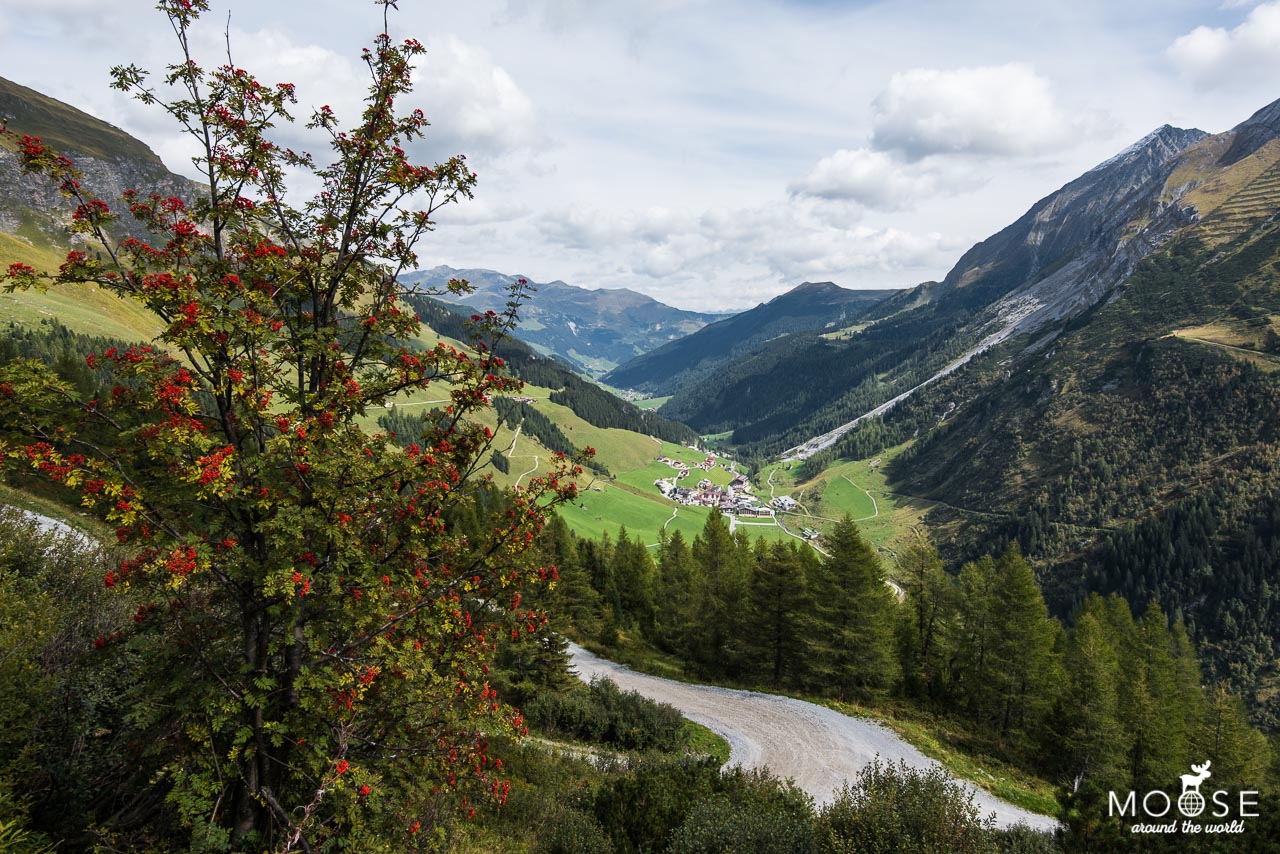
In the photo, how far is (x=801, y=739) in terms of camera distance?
29.0m

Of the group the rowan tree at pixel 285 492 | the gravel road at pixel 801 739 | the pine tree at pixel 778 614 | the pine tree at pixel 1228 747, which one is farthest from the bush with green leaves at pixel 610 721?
the pine tree at pixel 1228 747

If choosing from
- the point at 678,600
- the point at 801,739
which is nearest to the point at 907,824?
the point at 801,739

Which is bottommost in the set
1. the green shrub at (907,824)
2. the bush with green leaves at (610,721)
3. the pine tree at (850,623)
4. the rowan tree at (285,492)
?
the bush with green leaves at (610,721)

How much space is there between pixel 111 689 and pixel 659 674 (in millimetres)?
39141

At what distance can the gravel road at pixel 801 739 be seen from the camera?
78.2 feet

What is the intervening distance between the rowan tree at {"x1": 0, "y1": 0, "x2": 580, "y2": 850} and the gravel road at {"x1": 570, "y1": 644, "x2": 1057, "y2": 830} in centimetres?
1767

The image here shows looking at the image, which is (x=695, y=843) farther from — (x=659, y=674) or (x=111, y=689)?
(x=659, y=674)

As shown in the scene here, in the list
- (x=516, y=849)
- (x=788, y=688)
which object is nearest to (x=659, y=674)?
(x=788, y=688)

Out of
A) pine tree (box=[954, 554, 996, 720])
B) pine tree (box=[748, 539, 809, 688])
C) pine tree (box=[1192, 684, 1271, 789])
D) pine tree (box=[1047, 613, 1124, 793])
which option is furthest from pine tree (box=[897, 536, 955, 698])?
pine tree (box=[1192, 684, 1271, 789])

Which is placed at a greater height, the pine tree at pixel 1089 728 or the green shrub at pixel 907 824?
the green shrub at pixel 907 824

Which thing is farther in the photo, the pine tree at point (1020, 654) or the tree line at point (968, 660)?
the pine tree at point (1020, 654)

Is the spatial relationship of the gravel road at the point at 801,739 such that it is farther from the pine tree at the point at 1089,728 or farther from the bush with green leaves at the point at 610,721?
the pine tree at the point at 1089,728

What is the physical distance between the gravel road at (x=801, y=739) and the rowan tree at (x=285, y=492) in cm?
1767

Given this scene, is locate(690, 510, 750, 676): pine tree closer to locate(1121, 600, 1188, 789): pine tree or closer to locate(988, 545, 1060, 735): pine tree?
locate(988, 545, 1060, 735): pine tree
